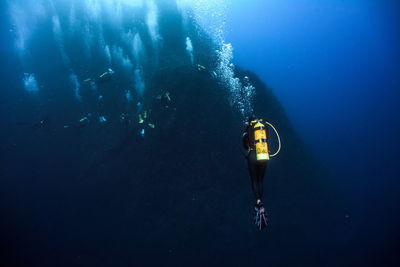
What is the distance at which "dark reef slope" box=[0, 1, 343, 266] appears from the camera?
42.8 feet

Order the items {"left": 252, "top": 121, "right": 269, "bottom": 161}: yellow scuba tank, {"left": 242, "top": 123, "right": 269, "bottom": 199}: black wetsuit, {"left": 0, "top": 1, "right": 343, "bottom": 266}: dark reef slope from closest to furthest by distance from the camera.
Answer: {"left": 252, "top": 121, "right": 269, "bottom": 161}: yellow scuba tank, {"left": 242, "top": 123, "right": 269, "bottom": 199}: black wetsuit, {"left": 0, "top": 1, "right": 343, "bottom": 266}: dark reef slope

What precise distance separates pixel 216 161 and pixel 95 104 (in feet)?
38.1

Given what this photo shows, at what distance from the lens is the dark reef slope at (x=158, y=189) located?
13042 millimetres

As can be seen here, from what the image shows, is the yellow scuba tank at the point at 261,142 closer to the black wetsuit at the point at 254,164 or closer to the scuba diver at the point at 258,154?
the scuba diver at the point at 258,154

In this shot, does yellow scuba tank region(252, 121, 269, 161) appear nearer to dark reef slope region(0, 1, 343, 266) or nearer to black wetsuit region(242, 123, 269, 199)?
black wetsuit region(242, 123, 269, 199)

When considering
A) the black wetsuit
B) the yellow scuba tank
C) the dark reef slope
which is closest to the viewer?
the yellow scuba tank

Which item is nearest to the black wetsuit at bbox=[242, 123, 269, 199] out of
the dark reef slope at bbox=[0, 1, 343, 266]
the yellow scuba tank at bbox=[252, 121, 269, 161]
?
the yellow scuba tank at bbox=[252, 121, 269, 161]

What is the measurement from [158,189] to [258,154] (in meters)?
11.7

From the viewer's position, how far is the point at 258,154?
4262 millimetres

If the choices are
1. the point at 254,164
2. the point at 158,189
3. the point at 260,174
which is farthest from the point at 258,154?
the point at 158,189

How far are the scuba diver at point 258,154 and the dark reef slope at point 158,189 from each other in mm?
10185

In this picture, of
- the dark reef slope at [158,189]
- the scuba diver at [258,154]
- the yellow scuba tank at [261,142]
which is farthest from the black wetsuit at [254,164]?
the dark reef slope at [158,189]

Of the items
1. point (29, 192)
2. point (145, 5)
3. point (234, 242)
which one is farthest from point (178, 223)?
point (145, 5)

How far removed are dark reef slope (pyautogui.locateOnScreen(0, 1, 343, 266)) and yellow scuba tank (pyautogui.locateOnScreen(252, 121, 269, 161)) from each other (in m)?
11.0
